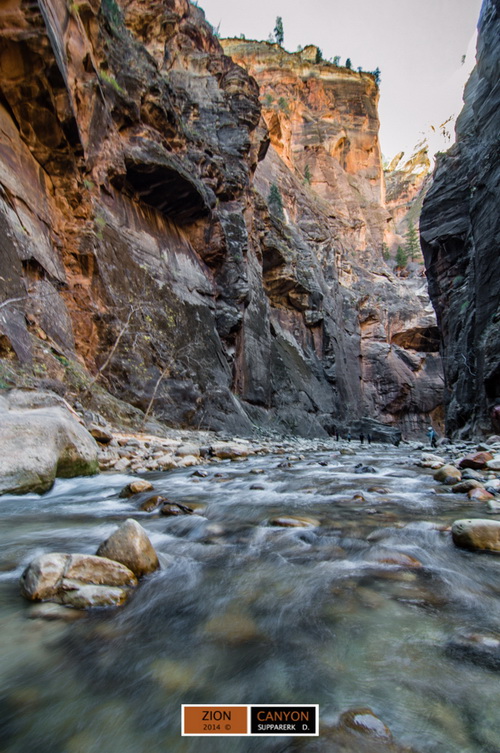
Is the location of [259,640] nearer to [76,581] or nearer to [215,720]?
[215,720]

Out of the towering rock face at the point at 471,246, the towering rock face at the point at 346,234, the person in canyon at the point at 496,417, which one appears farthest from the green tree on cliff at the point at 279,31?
the person in canyon at the point at 496,417

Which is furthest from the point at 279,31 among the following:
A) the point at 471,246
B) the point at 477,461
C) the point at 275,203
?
the point at 477,461

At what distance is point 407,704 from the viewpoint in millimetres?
1115

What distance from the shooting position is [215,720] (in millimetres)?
1090

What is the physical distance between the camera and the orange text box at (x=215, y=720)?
1058 millimetres

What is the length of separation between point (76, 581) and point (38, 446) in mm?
2835

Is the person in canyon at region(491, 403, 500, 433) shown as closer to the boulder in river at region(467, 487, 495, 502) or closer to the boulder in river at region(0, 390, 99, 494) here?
the boulder in river at region(467, 487, 495, 502)

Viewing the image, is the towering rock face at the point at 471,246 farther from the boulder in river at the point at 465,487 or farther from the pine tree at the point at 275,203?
the pine tree at the point at 275,203

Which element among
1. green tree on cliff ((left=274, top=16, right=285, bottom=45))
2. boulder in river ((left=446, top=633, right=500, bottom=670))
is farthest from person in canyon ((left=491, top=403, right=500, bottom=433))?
green tree on cliff ((left=274, top=16, right=285, bottom=45))

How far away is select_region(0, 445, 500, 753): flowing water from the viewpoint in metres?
1.05

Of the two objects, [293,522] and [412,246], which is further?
[412,246]

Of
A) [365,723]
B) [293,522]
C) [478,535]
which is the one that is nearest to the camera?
[365,723]

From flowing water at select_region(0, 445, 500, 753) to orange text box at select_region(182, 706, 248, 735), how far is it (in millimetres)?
38

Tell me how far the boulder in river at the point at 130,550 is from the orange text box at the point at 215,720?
1016 mm
